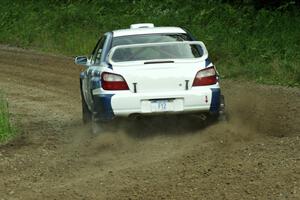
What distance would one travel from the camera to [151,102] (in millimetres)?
9602

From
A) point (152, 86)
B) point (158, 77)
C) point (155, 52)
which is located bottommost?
point (152, 86)

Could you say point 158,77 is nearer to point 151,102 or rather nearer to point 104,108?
point 151,102

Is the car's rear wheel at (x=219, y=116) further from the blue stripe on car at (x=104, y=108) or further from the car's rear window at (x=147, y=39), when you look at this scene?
the blue stripe on car at (x=104, y=108)

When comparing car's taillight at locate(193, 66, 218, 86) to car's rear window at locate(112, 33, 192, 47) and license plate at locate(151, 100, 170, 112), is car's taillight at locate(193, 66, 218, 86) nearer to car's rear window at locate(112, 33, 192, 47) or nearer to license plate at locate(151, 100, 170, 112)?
license plate at locate(151, 100, 170, 112)

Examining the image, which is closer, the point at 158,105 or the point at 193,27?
the point at 158,105

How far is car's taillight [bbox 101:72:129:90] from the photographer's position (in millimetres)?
9625

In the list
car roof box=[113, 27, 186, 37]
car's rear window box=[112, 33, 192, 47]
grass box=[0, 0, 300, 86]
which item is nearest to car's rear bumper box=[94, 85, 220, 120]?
car's rear window box=[112, 33, 192, 47]

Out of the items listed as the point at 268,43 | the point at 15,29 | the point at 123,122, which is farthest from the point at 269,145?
the point at 15,29

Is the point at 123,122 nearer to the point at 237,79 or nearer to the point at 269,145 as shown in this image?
the point at 269,145

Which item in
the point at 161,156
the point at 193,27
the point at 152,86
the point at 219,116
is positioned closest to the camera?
the point at 161,156

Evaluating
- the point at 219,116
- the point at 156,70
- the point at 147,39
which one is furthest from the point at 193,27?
the point at 156,70

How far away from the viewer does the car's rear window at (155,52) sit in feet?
33.1

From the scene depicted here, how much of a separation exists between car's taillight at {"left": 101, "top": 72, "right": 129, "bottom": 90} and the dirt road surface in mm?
726

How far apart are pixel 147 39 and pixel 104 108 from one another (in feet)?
4.92
